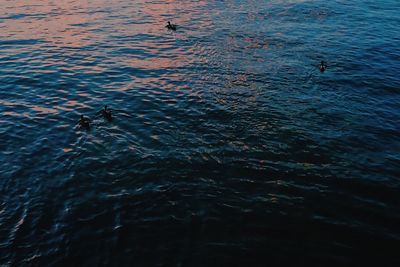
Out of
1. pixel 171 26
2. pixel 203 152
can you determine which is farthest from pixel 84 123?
pixel 171 26

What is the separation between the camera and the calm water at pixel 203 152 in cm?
1339

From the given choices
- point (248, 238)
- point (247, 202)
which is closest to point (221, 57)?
point (247, 202)

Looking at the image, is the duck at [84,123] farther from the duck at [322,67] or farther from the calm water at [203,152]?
the duck at [322,67]

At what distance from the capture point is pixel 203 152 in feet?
61.4

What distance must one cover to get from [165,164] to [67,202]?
5.10 metres

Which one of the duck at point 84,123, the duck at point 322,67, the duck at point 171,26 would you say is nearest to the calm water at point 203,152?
the duck at point 84,123

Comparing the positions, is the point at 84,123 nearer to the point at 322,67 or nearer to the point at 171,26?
the point at 322,67

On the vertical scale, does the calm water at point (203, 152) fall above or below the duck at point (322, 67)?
below

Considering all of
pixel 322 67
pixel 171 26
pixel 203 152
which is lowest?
pixel 203 152

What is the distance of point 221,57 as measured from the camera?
106 feet

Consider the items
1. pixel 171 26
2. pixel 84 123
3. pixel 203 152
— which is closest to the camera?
pixel 203 152

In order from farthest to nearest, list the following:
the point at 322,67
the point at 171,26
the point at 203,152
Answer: the point at 171,26 → the point at 322,67 → the point at 203,152

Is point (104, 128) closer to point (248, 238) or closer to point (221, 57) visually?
point (248, 238)

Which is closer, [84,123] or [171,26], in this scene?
[84,123]
